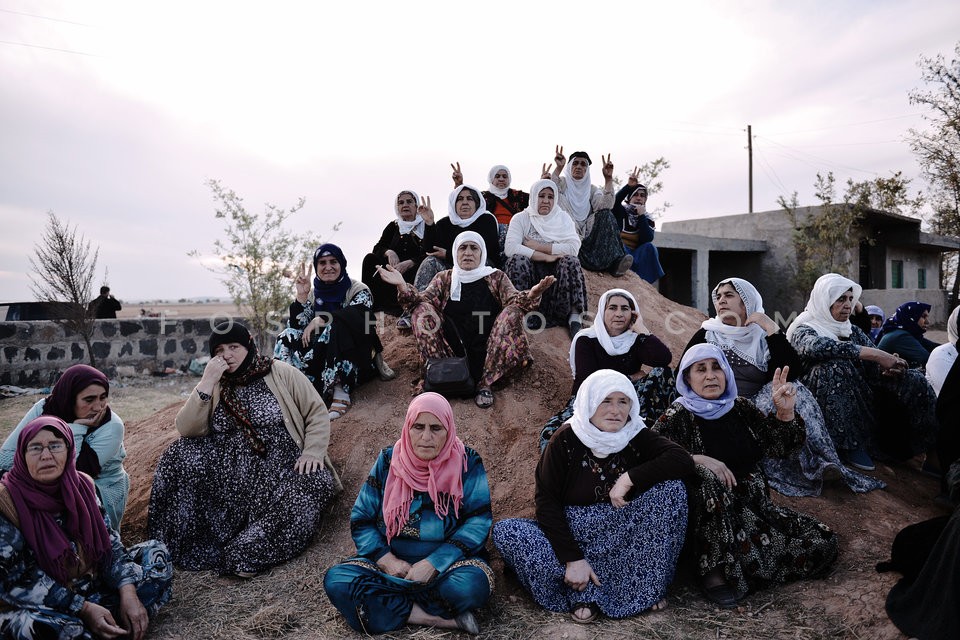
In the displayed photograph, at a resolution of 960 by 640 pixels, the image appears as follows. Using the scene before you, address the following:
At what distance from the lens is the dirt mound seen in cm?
279

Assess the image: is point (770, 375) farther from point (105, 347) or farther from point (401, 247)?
point (105, 347)

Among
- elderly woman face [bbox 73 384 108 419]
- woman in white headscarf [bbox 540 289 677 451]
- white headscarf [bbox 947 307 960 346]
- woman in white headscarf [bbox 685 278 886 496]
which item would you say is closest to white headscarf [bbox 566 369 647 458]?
woman in white headscarf [bbox 540 289 677 451]

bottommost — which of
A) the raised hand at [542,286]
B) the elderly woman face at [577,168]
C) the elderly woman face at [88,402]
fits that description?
the elderly woman face at [88,402]

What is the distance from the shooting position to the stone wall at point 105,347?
31.5 feet

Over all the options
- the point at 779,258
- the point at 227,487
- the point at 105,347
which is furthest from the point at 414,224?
the point at 779,258

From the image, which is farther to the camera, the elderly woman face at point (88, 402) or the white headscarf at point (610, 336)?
the white headscarf at point (610, 336)

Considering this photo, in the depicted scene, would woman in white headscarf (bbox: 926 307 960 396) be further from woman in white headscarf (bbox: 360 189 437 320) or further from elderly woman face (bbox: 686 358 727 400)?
woman in white headscarf (bbox: 360 189 437 320)

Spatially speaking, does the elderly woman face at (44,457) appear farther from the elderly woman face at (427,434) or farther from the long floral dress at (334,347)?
the long floral dress at (334,347)

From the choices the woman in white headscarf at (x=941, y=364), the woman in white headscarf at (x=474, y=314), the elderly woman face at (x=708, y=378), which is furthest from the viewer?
the woman in white headscarf at (x=474, y=314)

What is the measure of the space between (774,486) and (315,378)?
10.6 ft

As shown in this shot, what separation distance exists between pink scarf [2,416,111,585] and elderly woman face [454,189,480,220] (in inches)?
152

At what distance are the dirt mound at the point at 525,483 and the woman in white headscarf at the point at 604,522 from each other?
0.79ft

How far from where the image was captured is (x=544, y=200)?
5617mm

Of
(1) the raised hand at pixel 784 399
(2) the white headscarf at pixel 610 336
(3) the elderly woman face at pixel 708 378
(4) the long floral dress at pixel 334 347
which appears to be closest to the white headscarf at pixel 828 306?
(2) the white headscarf at pixel 610 336
